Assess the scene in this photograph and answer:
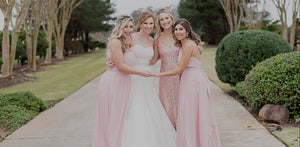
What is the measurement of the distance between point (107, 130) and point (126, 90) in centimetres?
56

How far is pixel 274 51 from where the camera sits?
7.23m

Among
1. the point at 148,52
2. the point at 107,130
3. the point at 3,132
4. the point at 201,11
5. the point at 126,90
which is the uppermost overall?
the point at 201,11

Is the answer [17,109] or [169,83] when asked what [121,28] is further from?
[17,109]

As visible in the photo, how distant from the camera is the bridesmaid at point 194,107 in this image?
3414mm

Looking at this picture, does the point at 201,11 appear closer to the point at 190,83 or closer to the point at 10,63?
the point at 10,63

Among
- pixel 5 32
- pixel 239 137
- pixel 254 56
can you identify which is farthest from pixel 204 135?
pixel 5 32

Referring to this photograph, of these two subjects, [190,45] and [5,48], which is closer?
[190,45]

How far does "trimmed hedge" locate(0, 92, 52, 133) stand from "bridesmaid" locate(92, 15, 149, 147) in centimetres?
260

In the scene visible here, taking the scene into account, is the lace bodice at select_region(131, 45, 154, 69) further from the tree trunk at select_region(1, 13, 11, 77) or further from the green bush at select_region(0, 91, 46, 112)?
the tree trunk at select_region(1, 13, 11, 77)

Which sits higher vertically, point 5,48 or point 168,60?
point 5,48

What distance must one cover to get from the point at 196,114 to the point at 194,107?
0.29ft

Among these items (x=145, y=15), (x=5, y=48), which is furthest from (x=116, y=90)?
(x=5, y=48)

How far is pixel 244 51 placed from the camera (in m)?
7.55

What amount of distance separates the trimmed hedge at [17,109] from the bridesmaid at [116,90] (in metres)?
2.60
